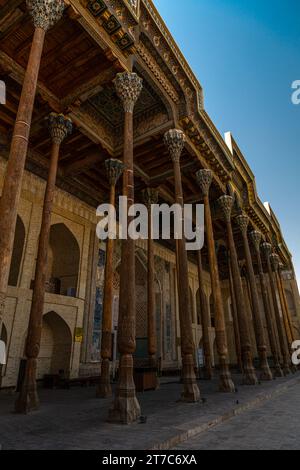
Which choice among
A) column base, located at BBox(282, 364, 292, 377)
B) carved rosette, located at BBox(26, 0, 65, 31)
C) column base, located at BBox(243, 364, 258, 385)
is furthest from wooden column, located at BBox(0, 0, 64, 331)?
column base, located at BBox(282, 364, 292, 377)

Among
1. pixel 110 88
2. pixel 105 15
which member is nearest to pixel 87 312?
pixel 110 88

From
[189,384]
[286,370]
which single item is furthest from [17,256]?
[286,370]

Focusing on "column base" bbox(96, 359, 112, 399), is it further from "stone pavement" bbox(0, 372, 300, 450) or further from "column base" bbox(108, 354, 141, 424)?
"column base" bbox(108, 354, 141, 424)

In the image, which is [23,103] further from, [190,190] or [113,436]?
[190,190]

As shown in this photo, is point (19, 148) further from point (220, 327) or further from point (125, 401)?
point (220, 327)

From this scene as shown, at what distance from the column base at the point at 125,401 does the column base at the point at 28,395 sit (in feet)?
6.08

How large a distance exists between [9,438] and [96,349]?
8895 millimetres

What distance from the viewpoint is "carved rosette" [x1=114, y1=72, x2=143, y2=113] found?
→ 6.46 metres

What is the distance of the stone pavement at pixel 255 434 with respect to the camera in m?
3.31

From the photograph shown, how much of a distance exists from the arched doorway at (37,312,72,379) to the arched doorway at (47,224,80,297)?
1.14 metres

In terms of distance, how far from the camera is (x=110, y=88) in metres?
8.41

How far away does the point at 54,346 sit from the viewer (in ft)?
37.6

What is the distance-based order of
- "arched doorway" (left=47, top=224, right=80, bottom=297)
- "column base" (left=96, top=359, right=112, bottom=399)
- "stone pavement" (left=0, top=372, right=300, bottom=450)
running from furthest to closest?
"arched doorway" (left=47, top=224, right=80, bottom=297)
"column base" (left=96, top=359, right=112, bottom=399)
"stone pavement" (left=0, top=372, right=300, bottom=450)

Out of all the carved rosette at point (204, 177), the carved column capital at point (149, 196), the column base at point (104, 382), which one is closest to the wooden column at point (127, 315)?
the column base at point (104, 382)
